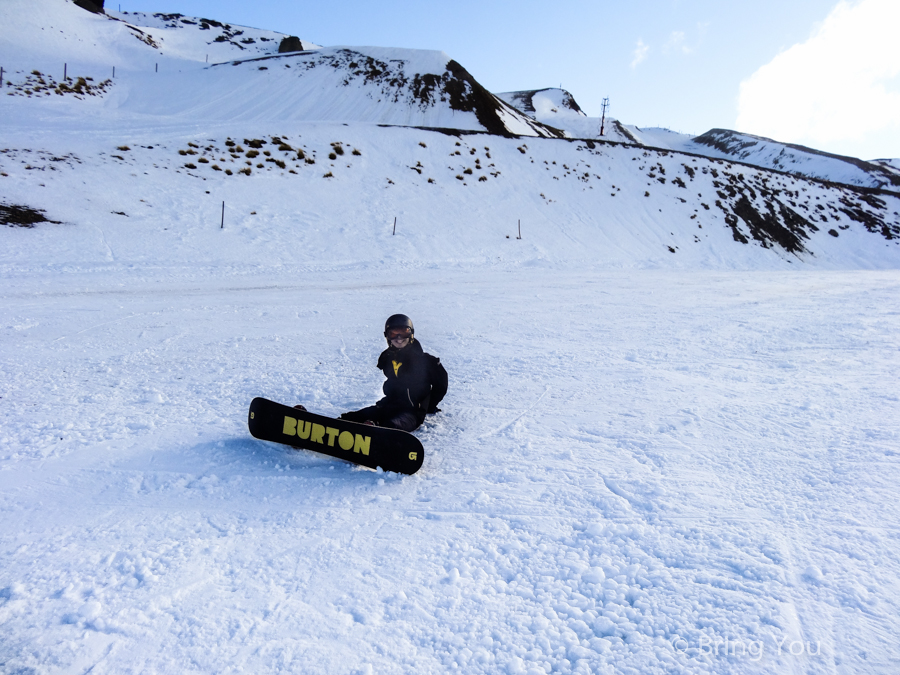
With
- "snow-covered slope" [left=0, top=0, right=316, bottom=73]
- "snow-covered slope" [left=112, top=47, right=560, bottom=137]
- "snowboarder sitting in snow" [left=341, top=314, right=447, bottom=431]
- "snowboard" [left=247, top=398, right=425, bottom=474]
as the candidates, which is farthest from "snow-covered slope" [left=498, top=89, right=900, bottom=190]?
"snowboard" [left=247, top=398, right=425, bottom=474]

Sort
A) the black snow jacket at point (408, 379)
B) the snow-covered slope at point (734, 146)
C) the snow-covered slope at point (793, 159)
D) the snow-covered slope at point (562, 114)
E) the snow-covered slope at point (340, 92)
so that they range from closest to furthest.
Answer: the black snow jacket at point (408, 379) → the snow-covered slope at point (340, 92) → the snow-covered slope at point (793, 159) → the snow-covered slope at point (734, 146) → the snow-covered slope at point (562, 114)

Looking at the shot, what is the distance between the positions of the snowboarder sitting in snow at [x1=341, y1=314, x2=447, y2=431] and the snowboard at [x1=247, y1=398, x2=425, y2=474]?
0.38 metres

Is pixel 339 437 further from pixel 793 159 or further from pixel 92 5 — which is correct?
pixel 793 159

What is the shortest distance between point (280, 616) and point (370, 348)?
4.67 metres

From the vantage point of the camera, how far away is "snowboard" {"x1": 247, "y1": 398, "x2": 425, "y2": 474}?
11.8 feet

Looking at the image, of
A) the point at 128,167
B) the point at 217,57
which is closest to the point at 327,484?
the point at 128,167

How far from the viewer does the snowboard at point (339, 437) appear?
142 inches

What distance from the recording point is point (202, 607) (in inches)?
94.2

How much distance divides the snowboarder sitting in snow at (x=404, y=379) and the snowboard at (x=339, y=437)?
0.38 metres

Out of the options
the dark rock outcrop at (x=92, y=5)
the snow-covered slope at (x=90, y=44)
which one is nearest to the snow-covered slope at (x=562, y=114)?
the snow-covered slope at (x=90, y=44)

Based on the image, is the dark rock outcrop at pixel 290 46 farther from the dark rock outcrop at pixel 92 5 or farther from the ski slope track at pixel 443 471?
the ski slope track at pixel 443 471

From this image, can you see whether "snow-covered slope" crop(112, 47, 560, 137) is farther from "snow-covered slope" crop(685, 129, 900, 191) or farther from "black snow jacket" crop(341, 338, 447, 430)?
"snow-covered slope" crop(685, 129, 900, 191)

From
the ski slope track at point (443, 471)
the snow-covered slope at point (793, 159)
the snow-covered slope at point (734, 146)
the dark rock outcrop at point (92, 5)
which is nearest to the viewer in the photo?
the ski slope track at point (443, 471)

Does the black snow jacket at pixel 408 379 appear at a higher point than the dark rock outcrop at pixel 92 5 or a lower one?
lower
